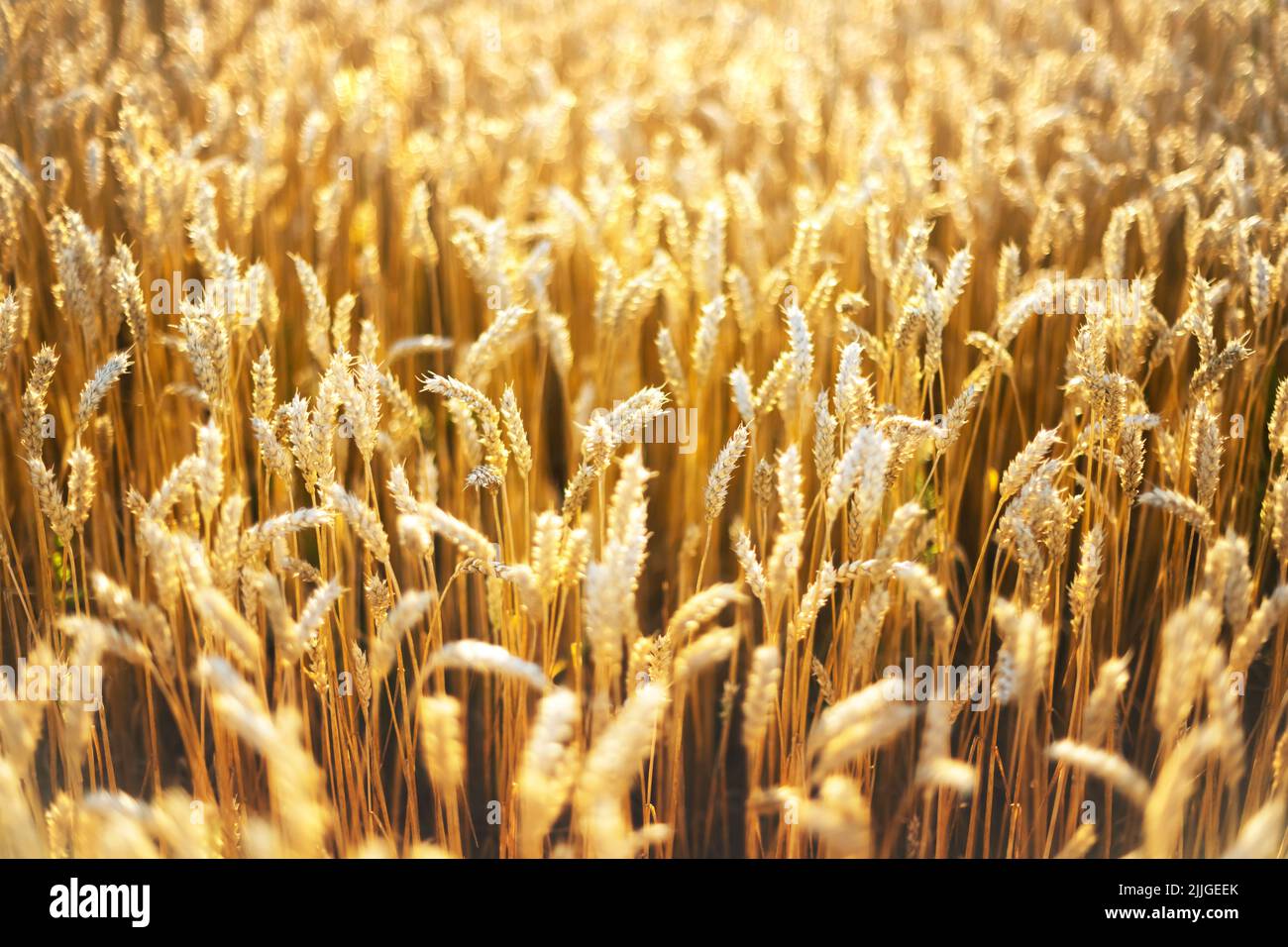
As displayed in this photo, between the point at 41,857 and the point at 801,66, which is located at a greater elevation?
the point at 801,66

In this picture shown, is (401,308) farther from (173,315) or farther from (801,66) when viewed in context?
(801,66)

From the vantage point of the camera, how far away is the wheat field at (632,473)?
827 mm

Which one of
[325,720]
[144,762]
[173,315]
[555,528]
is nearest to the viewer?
[555,528]

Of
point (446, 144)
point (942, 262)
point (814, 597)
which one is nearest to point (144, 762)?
point (814, 597)

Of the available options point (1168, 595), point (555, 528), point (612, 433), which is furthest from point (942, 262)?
point (555, 528)

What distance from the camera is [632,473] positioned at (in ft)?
2.68

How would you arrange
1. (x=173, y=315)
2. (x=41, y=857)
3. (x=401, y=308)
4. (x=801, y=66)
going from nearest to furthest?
1. (x=41, y=857)
2. (x=173, y=315)
3. (x=401, y=308)
4. (x=801, y=66)

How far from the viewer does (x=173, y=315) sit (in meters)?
1.48

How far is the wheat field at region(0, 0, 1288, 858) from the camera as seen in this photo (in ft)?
2.71

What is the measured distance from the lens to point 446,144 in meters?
1.78

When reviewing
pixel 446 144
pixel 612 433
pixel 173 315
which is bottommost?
pixel 612 433

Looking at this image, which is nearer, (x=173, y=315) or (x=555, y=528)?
(x=555, y=528)

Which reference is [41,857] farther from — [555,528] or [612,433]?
[612,433]

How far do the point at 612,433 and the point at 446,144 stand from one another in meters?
1.09
